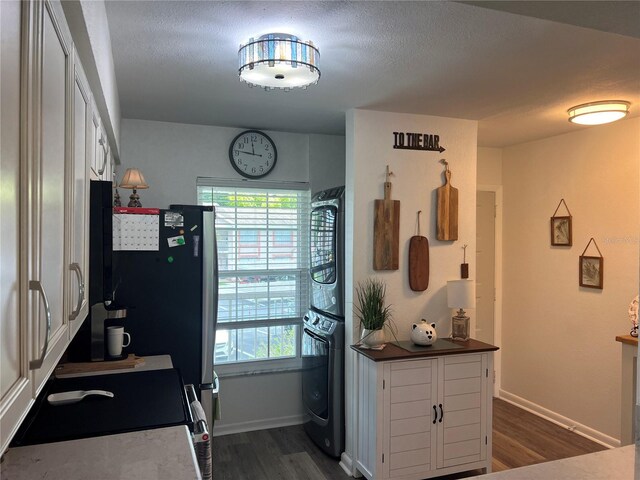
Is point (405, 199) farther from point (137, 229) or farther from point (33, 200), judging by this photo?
point (33, 200)

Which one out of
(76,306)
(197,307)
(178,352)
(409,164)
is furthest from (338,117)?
(76,306)

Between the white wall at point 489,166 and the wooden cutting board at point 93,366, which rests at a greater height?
the white wall at point 489,166

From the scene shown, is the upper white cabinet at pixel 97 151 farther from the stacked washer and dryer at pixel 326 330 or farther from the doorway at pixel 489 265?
the doorway at pixel 489 265

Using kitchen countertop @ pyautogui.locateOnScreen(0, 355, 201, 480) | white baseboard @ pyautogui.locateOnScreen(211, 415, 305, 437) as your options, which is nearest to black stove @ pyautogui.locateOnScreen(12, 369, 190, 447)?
kitchen countertop @ pyautogui.locateOnScreen(0, 355, 201, 480)

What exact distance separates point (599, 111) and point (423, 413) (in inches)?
87.2

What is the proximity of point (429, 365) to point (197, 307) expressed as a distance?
58.2 inches

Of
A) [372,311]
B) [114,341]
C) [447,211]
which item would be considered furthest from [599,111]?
[114,341]

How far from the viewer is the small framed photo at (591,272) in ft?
12.1

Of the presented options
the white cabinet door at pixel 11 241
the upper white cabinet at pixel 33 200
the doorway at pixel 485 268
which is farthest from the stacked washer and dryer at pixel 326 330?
the white cabinet door at pixel 11 241

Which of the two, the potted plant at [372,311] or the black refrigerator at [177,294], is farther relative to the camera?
the potted plant at [372,311]

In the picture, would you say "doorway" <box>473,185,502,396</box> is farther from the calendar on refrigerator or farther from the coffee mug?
the coffee mug

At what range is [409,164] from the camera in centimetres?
339

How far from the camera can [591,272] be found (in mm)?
3746

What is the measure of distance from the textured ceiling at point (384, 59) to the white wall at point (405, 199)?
15 cm
